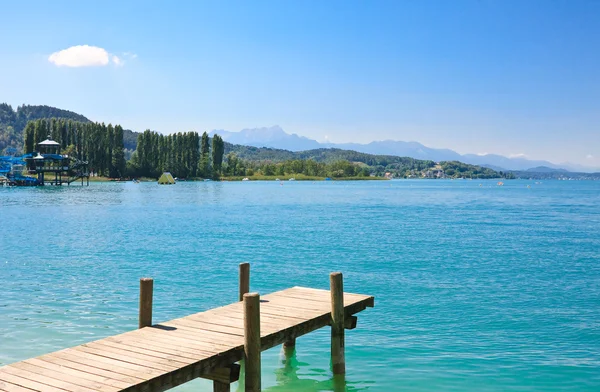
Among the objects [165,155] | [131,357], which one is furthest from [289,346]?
[165,155]

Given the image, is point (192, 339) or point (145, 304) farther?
point (145, 304)

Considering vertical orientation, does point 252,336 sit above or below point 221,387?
above

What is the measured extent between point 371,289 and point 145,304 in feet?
49.8

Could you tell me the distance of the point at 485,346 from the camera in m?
16.9

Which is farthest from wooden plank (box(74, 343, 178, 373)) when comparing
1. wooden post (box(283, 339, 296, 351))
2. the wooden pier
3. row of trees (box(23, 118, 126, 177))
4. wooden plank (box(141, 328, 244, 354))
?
row of trees (box(23, 118, 126, 177))

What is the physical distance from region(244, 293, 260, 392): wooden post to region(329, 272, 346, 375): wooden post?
2601 mm

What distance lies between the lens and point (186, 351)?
9.70 meters

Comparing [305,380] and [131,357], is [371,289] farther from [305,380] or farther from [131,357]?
[131,357]

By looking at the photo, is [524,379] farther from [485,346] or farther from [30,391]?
[30,391]

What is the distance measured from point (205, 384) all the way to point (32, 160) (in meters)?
147

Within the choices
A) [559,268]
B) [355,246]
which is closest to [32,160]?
[355,246]

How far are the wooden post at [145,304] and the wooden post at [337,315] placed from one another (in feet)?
12.7

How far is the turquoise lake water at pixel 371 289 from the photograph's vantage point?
48.7 ft

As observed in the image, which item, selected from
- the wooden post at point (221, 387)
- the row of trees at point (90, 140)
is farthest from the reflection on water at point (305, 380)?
the row of trees at point (90, 140)
